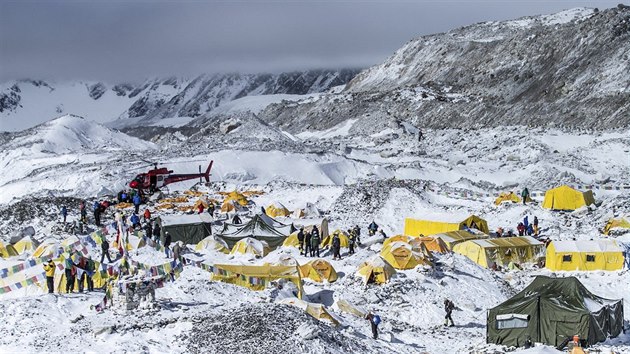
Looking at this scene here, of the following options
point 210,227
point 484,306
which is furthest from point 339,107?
point 484,306

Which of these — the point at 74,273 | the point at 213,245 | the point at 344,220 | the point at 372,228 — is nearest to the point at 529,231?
the point at 372,228

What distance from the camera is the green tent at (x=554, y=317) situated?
22.7 metres

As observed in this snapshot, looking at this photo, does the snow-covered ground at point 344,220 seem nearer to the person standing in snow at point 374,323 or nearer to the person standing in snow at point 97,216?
the person standing in snow at point 374,323

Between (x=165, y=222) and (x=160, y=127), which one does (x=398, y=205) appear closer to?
(x=165, y=222)

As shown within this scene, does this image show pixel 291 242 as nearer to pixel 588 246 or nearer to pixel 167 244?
pixel 167 244

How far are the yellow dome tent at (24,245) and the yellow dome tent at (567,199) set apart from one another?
1022 inches

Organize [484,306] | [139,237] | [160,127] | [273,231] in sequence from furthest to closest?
[160,127] → [273,231] → [139,237] → [484,306]

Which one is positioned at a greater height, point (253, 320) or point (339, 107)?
point (339, 107)

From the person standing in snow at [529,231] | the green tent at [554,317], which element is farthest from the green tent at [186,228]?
the green tent at [554,317]

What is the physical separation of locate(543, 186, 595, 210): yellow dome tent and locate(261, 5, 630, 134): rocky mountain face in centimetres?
3875

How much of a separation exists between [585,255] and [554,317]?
10.2 meters

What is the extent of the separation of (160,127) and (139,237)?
148997 mm

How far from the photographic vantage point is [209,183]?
2120 inches

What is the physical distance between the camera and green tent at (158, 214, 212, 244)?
120ft
